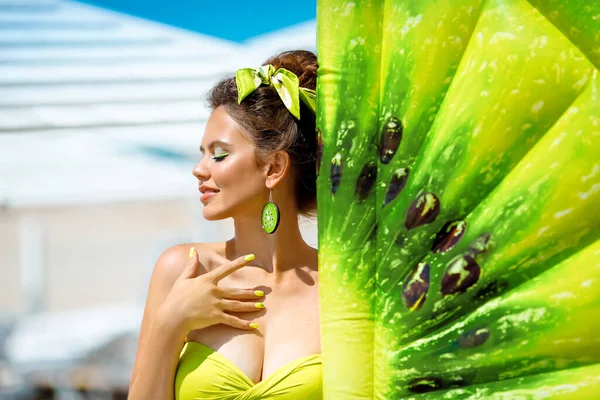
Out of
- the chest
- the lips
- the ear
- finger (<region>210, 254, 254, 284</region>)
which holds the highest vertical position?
the ear

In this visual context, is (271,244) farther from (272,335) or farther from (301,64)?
(301,64)

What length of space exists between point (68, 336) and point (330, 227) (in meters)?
3.63

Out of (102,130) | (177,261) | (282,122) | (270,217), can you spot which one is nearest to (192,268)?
(177,261)

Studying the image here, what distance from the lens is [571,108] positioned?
114 cm

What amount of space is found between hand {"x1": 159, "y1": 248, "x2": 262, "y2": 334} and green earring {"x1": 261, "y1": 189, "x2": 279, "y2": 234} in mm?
82

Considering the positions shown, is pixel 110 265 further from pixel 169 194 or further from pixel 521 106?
pixel 521 106

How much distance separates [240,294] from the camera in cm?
159

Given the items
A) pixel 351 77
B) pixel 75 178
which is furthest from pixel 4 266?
pixel 351 77

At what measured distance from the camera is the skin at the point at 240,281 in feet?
5.01

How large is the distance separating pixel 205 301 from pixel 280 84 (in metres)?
A: 0.52

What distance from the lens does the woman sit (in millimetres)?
1531

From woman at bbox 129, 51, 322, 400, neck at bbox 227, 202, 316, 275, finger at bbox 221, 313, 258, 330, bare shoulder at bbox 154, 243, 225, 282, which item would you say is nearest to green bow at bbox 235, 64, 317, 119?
woman at bbox 129, 51, 322, 400

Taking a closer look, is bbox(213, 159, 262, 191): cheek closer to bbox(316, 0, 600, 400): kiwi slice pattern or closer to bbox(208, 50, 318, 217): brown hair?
bbox(208, 50, 318, 217): brown hair

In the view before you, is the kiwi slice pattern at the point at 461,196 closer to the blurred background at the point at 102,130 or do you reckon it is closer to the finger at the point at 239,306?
the finger at the point at 239,306
